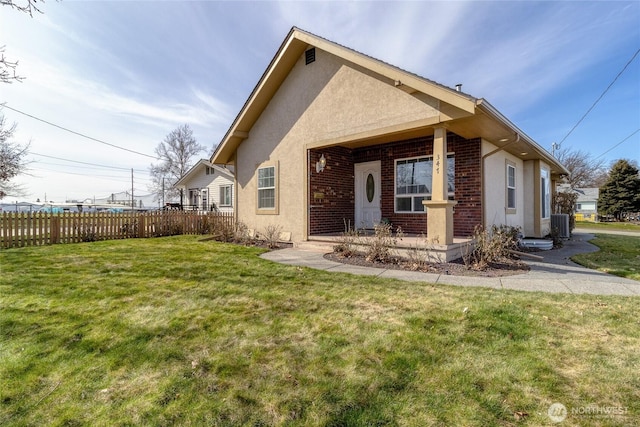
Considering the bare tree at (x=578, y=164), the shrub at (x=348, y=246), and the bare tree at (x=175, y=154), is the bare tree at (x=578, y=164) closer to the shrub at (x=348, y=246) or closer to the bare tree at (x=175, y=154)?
the shrub at (x=348, y=246)

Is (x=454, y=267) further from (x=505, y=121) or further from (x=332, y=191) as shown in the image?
(x=332, y=191)

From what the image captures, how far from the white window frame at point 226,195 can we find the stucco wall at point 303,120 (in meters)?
12.5

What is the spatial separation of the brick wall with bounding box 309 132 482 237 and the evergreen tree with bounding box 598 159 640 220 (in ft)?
118

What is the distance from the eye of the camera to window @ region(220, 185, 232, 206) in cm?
2419

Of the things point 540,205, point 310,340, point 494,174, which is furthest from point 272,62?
point 540,205

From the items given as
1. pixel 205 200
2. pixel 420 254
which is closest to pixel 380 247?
pixel 420 254

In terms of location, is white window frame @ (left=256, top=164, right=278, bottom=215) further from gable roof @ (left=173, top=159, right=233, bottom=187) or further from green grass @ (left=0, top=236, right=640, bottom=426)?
gable roof @ (left=173, top=159, right=233, bottom=187)

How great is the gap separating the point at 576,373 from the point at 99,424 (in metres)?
3.60

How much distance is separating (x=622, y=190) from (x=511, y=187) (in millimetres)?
33552

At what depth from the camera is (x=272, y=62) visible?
9781 mm

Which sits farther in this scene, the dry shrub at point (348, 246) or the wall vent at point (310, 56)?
the wall vent at point (310, 56)

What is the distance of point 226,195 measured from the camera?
24.5 m

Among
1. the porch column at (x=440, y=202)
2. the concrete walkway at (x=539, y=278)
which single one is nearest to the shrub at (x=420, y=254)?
the porch column at (x=440, y=202)

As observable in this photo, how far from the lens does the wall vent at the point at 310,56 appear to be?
9.40 m
